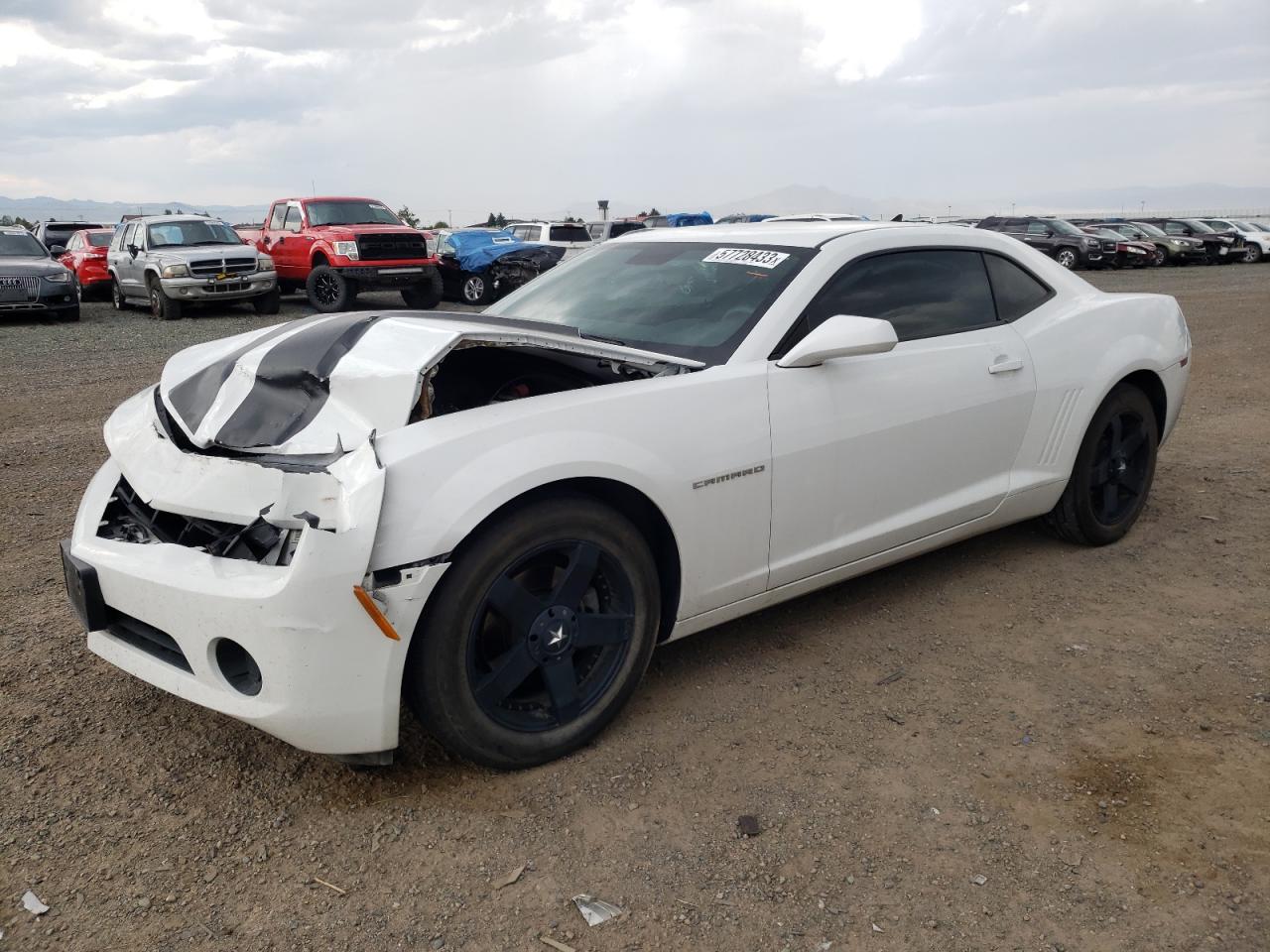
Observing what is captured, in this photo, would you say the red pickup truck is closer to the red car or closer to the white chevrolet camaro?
the red car

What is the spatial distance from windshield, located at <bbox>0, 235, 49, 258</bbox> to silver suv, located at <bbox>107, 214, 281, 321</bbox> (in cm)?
129

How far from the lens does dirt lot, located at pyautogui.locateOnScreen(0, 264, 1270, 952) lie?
227 centimetres

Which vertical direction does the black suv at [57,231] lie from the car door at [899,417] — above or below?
above

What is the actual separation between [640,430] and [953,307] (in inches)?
65.9

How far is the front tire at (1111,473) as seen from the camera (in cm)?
439

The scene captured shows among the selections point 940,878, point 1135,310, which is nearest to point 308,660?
point 940,878

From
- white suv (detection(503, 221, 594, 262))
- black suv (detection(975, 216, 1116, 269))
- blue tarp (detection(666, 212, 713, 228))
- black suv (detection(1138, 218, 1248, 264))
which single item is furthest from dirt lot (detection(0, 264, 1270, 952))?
black suv (detection(1138, 218, 1248, 264))

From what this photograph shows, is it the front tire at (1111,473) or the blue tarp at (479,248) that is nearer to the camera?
the front tire at (1111,473)

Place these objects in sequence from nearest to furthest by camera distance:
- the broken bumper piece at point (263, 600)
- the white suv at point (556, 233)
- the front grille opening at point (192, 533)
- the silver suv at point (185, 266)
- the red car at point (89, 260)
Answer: the broken bumper piece at point (263, 600) < the front grille opening at point (192, 533) < the silver suv at point (185, 266) < the red car at point (89, 260) < the white suv at point (556, 233)

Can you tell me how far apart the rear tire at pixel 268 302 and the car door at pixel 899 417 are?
14219 millimetres

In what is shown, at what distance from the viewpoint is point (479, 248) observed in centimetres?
1777

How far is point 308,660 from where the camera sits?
2.41m

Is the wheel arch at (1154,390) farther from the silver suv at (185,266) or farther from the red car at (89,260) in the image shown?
the red car at (89,260)

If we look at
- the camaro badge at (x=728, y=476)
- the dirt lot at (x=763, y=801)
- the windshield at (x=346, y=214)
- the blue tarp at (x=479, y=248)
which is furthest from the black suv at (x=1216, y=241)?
the camaro badge at (x=728, y=476)
